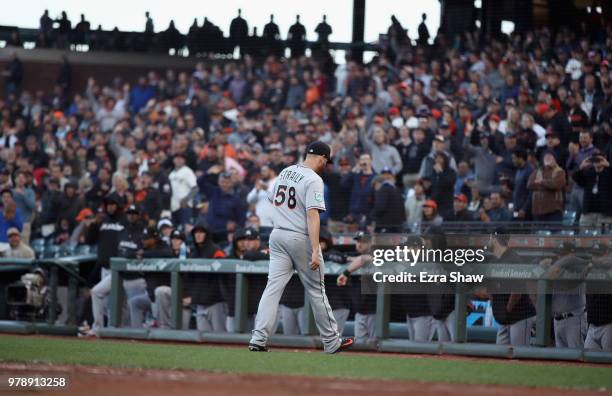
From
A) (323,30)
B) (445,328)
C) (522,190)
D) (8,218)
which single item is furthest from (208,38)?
(445,328)

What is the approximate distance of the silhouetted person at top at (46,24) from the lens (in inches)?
1027

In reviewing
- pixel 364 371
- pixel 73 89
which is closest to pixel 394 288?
pixel 364 371

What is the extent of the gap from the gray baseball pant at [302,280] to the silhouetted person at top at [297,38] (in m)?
14.9

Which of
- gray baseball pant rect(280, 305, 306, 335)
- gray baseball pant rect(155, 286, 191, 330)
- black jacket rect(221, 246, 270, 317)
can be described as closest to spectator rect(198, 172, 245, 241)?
gray baseball pant rect(155, 286, 191, 330)

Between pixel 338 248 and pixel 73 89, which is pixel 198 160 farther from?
pixel 73 89

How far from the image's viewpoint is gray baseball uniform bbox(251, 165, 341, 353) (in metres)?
8.69

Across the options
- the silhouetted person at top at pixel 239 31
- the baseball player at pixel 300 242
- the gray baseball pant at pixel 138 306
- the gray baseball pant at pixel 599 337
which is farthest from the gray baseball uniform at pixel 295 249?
the silhouetted person at top at pixel 239 31

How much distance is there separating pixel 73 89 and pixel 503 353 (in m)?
18.3

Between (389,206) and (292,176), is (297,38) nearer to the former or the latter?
(389,206)

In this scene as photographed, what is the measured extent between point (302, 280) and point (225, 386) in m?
2.45

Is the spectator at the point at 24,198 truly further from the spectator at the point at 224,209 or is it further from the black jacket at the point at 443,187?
the black jacket at the point at 443,187

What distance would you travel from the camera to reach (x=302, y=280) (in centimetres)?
880

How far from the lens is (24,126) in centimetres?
2248

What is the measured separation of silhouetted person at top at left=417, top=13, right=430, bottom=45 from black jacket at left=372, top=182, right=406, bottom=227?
707cm
